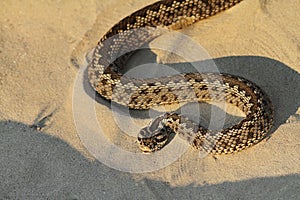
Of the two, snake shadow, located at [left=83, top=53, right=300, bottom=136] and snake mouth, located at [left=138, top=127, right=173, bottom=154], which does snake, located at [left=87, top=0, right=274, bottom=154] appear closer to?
snake mouth, located at [left=138, top=127, right=173, bottom=154]

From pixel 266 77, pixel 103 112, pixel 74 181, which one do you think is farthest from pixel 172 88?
pixel 74 181

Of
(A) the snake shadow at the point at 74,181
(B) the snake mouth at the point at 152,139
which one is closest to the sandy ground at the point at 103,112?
(A) the snake shadow at the point at 74,181

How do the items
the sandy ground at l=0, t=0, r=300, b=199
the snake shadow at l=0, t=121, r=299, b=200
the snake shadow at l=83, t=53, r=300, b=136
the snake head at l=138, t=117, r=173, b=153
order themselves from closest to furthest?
the snake shadow at l=0, t=121, r=299, b=200
the sandy ground at l=0, t=0, r=300, b=199
the snake head at l=138, t=117, r=173, b=153
the snake shadow at l=83, t=53, r=300, b=136

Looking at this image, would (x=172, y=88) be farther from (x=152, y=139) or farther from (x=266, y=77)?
(x=266, y=77)

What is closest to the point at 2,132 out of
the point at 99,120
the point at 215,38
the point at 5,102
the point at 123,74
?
the point at 5,102

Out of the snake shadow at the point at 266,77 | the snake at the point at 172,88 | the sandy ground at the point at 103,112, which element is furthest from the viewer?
the snake shadow at the point at 266,77

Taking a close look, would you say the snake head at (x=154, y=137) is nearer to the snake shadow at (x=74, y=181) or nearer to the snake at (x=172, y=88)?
the snake at (x=172, y=88)

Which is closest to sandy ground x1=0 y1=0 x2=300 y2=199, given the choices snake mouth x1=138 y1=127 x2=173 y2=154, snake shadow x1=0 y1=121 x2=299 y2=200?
snake shadow x1=0 y1=121 x2=299 y2=200
